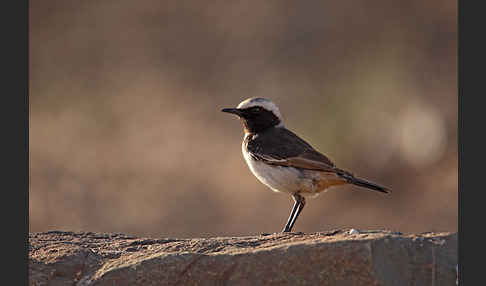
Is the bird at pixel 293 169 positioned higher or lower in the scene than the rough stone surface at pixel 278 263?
higher

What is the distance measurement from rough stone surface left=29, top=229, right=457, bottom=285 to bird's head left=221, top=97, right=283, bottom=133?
2618 millimetres

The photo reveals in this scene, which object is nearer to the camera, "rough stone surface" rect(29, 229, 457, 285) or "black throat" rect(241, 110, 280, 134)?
"rough stone surface" rect(29, 229, 457, 285)

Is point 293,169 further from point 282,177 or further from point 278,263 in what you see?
point 278,263

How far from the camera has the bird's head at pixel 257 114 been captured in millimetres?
9141

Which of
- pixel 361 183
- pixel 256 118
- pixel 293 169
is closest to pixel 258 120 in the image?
pixel 256 118

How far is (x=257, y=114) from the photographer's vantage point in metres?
9.18

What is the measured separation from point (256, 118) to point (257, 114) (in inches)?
1.8

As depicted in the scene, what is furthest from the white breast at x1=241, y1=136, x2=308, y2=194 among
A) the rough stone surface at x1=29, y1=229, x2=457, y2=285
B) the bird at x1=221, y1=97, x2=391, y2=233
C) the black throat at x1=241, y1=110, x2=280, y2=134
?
the rough stone surface at x1=29, y1=229, x2=457, y2=285

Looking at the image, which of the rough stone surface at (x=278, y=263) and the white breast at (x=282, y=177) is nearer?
the rough stone surface at (x=278, y=263)

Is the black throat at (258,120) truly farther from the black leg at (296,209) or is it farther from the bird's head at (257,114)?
the black leg at (296,209)

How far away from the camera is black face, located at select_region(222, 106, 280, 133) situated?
916 centimetres

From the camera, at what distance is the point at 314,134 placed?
52.7 ft

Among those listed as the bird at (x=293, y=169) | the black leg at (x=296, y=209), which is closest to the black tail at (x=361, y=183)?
the bird at (x=293, y=169)

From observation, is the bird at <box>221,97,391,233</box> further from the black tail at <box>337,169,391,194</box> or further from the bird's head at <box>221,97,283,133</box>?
the bird's head at <box>221,97,283,133</box>
